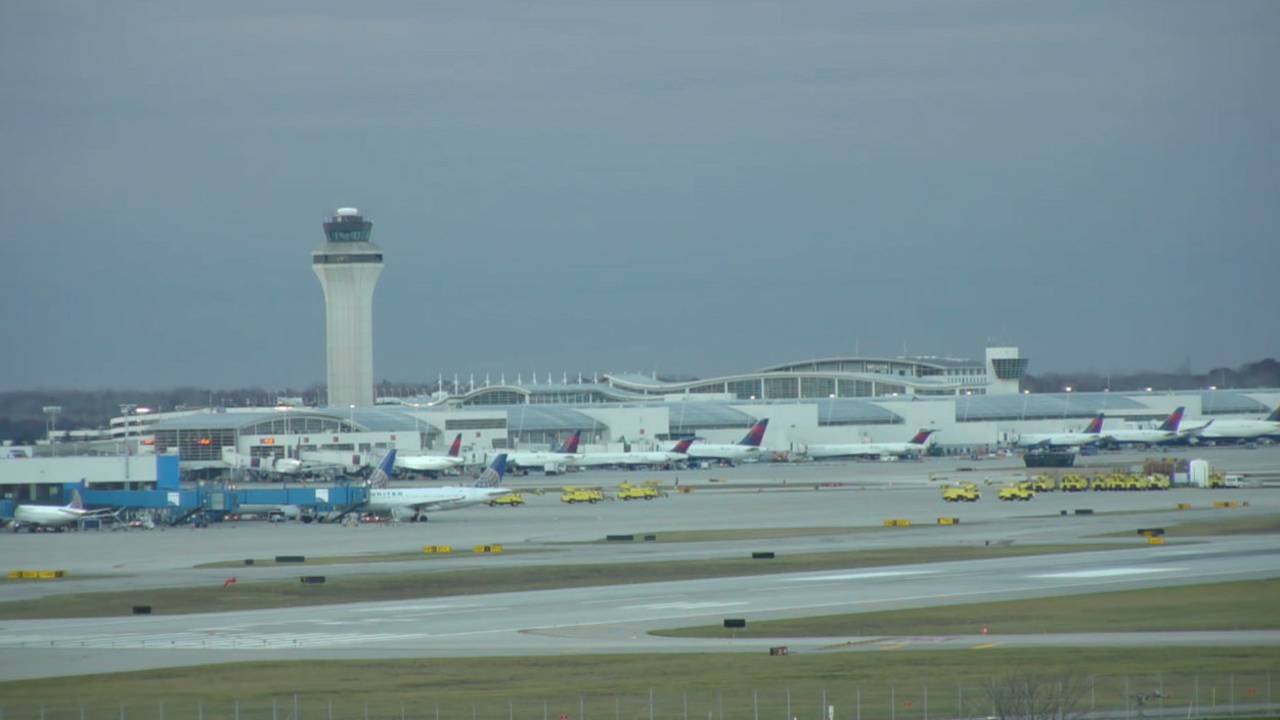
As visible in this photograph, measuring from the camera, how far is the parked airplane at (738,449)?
183 m

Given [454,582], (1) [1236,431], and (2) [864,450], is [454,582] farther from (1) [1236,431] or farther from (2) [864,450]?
(1) [1236,431]

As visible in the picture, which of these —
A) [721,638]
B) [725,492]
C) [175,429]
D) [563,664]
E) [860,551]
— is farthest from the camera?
[175,429]

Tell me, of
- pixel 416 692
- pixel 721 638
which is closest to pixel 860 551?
pixel 721 638

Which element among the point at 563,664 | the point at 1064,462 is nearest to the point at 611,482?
the point at 1064,462

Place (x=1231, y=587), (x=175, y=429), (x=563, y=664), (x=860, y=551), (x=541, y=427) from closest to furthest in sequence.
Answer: (x=563, y=664) → (x=1231, y=587) → (x=860, y=551) → (x=175, y=429) → (x=541, y=427)

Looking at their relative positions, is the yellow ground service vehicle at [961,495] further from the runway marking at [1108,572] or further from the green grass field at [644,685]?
the green grass field at [644,685]

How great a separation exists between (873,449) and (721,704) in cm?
15189

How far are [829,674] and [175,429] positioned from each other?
445ft

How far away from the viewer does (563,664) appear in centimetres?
4291

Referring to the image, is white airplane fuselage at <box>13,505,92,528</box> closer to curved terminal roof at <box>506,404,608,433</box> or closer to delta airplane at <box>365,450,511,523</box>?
delta airplane at <box>365,450,511,523</box>

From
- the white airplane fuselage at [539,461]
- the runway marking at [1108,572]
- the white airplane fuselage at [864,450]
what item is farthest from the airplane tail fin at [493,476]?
the white airplane fuselage at [864,450]

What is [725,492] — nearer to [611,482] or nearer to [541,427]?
[611,482]

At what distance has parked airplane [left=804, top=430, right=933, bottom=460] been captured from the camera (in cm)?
18738

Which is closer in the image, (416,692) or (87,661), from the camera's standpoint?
(416,692)
